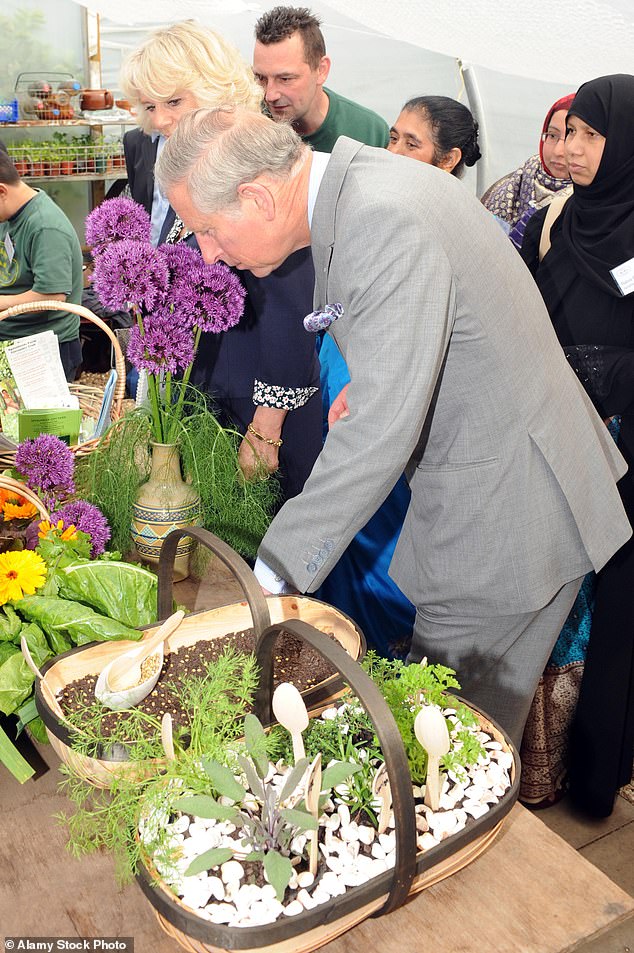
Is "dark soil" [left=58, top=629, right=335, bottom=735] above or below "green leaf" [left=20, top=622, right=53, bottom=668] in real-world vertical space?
below

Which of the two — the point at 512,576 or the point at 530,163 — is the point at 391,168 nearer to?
the point at 512,576

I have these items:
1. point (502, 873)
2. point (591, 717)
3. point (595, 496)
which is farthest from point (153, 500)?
point (591, 717)

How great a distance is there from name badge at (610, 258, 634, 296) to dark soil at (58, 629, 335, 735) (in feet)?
4.18

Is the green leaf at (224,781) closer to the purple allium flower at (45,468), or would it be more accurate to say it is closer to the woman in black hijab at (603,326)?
the purple allium flower at (45,468)

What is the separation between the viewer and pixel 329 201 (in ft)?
4.25

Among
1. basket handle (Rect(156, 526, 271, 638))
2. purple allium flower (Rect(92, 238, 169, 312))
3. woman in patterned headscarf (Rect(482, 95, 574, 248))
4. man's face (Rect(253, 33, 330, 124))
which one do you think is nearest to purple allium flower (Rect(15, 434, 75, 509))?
purple allium flower (Rect(92, 238, 169, 312))

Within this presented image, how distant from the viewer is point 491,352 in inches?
53.0

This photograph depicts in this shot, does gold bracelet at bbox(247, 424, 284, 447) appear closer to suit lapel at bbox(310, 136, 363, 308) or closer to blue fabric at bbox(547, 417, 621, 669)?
suit lapel at bbox(310, 136, 363, 308)

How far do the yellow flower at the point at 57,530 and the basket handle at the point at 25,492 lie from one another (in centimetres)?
2

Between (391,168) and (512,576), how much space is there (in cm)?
70

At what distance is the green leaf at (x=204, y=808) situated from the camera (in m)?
0.85

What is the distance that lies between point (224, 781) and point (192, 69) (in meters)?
1.69

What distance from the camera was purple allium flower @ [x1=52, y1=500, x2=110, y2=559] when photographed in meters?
1.48

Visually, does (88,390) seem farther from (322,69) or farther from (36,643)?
(322,69)
